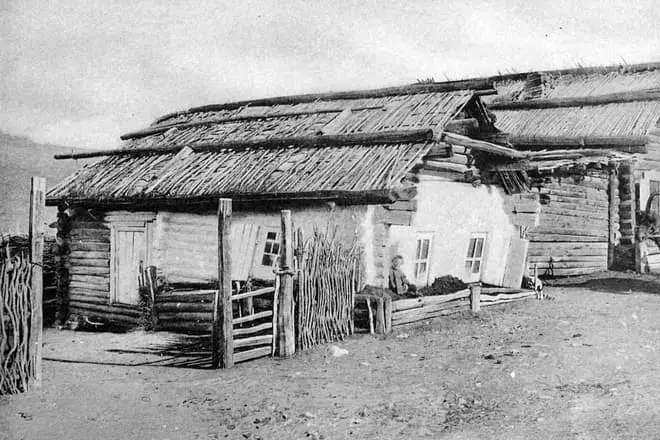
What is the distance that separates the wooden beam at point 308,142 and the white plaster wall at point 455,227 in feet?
3.60

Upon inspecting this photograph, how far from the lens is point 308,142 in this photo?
1251 cm

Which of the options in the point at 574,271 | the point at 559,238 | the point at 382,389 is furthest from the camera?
the point at 574,271

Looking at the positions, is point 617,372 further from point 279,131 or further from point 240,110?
point 240,110

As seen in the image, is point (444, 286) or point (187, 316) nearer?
point (187, 316)

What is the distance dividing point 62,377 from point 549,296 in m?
10.4

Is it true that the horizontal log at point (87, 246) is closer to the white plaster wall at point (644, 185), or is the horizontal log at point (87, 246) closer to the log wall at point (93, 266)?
the log wall at point (93, 266)

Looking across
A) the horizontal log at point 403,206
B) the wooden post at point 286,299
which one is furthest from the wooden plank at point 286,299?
the horizontal log at point 403,206

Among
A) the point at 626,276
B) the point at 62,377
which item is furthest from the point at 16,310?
the point at 626,276

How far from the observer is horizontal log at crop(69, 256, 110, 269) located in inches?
544

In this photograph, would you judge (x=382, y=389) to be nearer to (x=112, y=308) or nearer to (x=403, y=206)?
(x=403, y=206)

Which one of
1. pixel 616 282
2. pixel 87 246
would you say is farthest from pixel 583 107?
pixel 87 246

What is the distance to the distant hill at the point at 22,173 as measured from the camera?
30406 mm

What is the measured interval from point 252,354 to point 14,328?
9.83 feet

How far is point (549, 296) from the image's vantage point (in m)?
14.2
